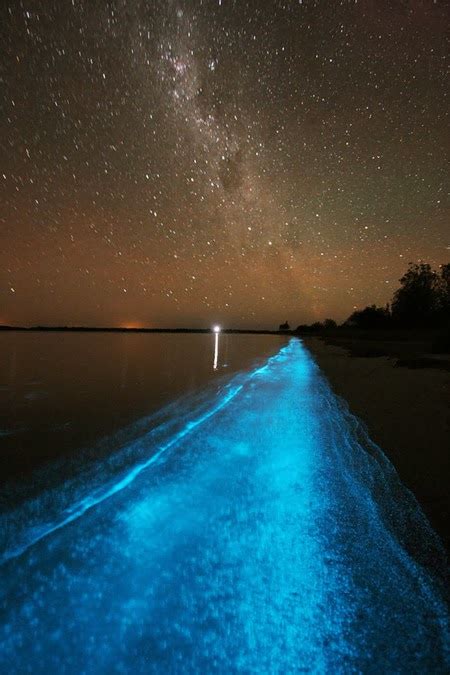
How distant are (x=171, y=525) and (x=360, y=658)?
1971mm

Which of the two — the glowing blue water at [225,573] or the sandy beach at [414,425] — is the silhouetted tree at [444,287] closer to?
the sandy beach at [414,425]

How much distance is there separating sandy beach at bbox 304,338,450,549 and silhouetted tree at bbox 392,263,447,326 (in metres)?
56.6

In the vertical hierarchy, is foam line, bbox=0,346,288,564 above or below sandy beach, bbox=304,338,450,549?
below

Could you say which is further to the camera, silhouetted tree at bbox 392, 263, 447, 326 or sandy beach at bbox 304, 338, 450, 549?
silhouetted tree at bbox 392, 263, 447, 326

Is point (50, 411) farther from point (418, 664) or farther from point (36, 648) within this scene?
point (418, 664)

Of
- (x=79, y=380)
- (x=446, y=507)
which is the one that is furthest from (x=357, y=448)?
(x=79, y=380)

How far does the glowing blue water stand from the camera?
6.54 ft

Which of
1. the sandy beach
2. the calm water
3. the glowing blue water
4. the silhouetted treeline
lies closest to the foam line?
the glowing blue water

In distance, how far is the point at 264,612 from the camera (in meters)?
2.28

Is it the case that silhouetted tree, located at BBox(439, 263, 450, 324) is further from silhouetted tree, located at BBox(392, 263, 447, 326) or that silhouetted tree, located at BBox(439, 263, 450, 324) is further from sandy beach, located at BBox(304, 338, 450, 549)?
sandy beach, located at BBox(304, 338, 450, 549)

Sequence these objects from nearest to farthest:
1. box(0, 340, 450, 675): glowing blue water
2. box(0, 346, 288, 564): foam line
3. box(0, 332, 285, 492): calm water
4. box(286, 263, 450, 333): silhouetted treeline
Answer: box(0, 340, 450, 675): glowing blue water
box(0, 346, 288, 564): foam line
box(0, 332, 285, 492): calm water
box(286, 263, 450, 333): silhouetted treeline

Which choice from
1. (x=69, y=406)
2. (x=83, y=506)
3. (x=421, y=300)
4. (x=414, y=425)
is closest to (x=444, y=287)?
(x=421, y=300)

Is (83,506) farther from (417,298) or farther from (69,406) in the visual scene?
(417,298)

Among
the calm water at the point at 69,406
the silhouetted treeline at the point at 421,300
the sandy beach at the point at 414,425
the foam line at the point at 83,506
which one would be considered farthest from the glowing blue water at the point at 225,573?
the silhouetted treeline at the point at 421,300
